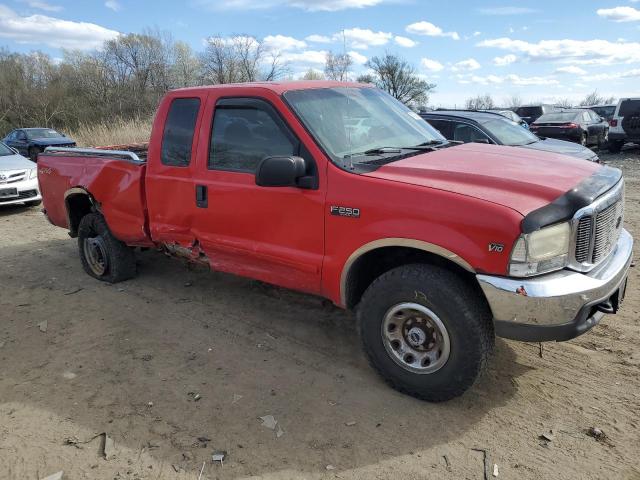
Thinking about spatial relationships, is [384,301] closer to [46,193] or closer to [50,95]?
[46,193]

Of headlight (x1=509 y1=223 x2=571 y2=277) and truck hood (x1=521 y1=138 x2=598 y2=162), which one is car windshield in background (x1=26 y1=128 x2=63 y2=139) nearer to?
truck hood (x1=521 y1=138 x2=598 y2=162)

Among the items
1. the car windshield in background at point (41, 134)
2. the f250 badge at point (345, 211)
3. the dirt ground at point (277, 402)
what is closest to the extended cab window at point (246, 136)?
the f250 badge at point (345, 211)

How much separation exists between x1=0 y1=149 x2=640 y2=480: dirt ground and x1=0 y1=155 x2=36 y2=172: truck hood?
653cm

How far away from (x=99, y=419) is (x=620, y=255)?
354 centimetres

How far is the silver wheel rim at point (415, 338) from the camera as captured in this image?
10.1ft

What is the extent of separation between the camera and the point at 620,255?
3.27 m

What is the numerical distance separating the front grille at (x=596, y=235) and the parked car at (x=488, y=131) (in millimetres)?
5161

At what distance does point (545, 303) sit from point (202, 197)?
2.70m

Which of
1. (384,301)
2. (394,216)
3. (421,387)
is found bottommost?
(421,387)

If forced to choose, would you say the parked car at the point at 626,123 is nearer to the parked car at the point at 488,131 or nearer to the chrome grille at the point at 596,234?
the parked car at the point at 488,131

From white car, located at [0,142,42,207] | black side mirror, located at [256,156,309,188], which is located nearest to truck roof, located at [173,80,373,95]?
black side mirror, located at [256,156,309,188]

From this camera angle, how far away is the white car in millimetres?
9984

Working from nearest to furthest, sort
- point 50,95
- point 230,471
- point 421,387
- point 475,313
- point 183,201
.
Answer: 1. point 230,471
2. point 475,313
3. point 421,387
4. point 183,201
5. point 50,95

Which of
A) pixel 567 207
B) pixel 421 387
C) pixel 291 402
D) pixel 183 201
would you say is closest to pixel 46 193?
pixel 183 201
